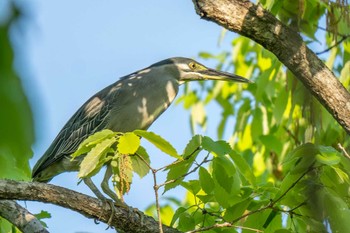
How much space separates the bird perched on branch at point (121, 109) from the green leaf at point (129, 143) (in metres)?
1.74

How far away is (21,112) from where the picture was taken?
35 centimetres

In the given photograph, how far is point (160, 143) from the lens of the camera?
1917 millimetres

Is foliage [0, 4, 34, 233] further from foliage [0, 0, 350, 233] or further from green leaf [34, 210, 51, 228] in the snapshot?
green leaf [34, 210, 51, 228]

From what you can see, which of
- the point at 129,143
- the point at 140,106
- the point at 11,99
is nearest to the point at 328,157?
the point at 129,143

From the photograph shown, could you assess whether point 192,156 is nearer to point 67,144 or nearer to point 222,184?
A: point 222,184

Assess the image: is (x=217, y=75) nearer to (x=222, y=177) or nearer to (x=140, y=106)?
(x=140, y=106)

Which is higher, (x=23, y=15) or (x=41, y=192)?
(x=41, y=192)

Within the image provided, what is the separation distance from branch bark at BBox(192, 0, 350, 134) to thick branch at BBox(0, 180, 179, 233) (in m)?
0.86

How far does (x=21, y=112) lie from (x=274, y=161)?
494cm

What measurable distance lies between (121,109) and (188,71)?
2.15 ft

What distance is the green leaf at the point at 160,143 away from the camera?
6.23ft

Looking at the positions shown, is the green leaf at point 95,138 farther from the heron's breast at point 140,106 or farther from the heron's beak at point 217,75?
the heron's beak at point 217,75

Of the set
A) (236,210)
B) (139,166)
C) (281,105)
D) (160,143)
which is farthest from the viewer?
(281,105)

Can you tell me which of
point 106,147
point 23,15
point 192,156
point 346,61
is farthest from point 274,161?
point 23,15
